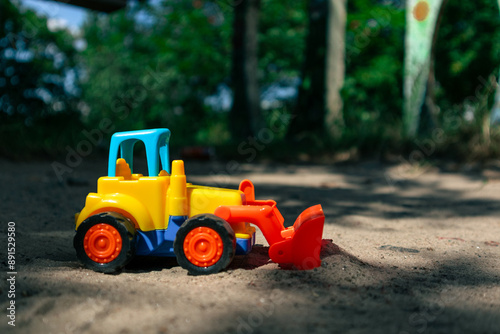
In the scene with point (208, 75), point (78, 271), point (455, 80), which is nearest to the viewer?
point (78, 271)

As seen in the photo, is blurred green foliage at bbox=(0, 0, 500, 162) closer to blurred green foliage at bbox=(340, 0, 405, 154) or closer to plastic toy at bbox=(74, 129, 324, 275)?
blurred green foliage at bbox=(340, 0, 405, 154)

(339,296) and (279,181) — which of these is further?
(279,181)

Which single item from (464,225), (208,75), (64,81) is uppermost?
(208,75)

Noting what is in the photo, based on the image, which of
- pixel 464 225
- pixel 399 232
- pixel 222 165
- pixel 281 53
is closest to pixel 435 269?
pixel 399 232

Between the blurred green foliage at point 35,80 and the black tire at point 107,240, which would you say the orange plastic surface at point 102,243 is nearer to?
the black tire at point 107,240

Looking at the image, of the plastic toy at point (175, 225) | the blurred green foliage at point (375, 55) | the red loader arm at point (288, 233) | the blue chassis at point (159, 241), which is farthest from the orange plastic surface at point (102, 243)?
the blurred green foliage at point (375, 55)

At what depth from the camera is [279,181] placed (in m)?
5.13

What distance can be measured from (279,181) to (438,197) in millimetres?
1666

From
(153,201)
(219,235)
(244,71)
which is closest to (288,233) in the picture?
(219,235)

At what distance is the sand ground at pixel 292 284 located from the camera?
4.63 ft

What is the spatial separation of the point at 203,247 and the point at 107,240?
45 cm

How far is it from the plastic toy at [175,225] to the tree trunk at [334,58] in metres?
5.24

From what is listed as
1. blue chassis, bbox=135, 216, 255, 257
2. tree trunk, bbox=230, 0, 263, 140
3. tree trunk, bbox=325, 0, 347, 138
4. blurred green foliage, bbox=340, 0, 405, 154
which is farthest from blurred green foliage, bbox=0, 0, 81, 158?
blurred green foliage, bbox=340, 0, 405, 154

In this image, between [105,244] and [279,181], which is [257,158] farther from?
[105,244]
